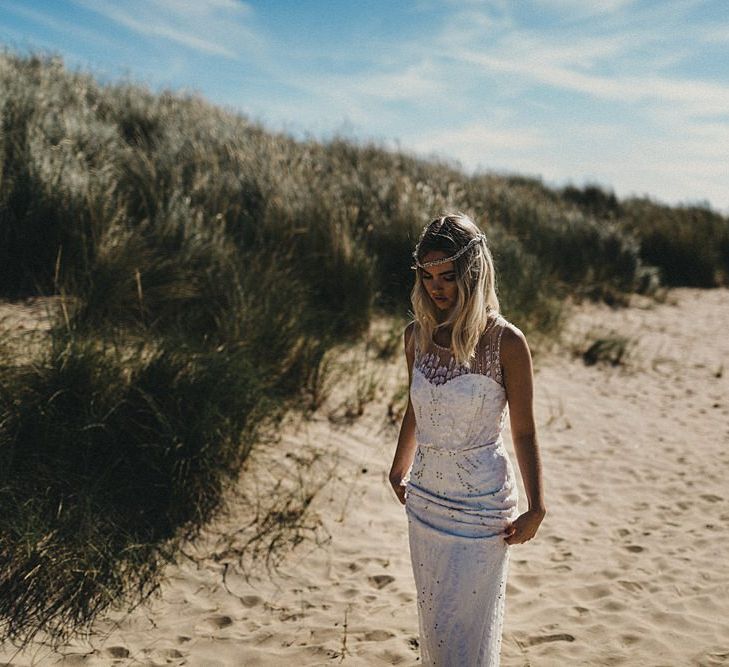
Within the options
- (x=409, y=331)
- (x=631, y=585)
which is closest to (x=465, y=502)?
(x=409, y=331)

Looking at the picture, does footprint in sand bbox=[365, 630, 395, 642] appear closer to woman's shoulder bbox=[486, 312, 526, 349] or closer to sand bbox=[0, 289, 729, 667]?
sand bbox=[0, 289, 729, 667]

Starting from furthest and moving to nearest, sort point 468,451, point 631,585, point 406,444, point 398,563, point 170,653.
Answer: point 398,563 → point 631,585 → point 170,653 → point 406,444 → point 468,451

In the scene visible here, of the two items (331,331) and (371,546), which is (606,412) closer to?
(331,331)

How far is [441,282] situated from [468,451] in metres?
0.59

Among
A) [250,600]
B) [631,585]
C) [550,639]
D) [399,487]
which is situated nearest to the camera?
[399,487]

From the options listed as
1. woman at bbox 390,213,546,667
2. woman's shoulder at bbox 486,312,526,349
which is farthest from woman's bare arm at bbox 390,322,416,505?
woman's shoulder at bbox 486,312,526,349

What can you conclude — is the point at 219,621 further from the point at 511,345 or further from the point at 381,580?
the point at 511,345

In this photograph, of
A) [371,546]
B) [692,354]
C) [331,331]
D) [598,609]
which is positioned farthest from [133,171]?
[692,354]

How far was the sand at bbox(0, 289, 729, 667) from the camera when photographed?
3.39 metres

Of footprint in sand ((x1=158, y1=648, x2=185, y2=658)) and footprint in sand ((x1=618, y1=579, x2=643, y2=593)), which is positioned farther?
footprint in sand ((x1=618, y1=579, x2=643, y2=593))

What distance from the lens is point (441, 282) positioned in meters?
2.32

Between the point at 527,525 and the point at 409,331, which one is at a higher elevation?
the point at 409,331

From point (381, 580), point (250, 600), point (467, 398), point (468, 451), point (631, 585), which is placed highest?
point (467, 398)

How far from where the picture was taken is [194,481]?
4.39m
